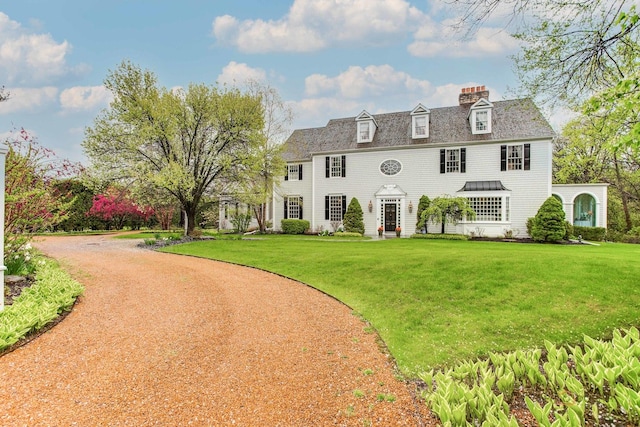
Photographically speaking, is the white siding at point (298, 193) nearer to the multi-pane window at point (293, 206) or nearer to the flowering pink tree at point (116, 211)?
the multi-pane window at point (293, 206)

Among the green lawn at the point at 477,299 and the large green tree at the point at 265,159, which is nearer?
the green lawn at the point at 477,299

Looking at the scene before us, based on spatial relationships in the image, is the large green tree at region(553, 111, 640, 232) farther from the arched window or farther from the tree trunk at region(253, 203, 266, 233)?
the tree trunk at region(253, 203, 266, 233)

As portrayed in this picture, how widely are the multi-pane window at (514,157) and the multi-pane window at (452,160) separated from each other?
2773mm

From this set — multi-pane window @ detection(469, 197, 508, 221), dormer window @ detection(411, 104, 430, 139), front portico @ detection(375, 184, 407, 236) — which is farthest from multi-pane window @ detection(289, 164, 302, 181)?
multi-pane window @ detection(469, 197, 508, 221)

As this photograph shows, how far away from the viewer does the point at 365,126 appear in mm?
22297

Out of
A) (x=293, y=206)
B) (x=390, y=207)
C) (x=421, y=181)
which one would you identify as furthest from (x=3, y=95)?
(x=421, y=181)

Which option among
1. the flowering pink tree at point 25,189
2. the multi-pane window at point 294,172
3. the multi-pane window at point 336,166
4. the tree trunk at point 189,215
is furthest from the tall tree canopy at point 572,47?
the multi-pane window at point 294,172

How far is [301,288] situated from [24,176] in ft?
24.8

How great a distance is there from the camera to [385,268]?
8758 millimetres

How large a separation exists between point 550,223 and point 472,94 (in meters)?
10.2

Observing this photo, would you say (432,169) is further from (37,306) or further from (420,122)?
(37,306)

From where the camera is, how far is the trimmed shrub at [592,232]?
18.1 metres

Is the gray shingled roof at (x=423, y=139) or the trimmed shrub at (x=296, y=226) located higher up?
the gray shingled roof at (x=423, y=139)

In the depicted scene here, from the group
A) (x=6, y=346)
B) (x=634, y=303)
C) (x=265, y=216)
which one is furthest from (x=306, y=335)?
(x=265, y=216)
